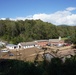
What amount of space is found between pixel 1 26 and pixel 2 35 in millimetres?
2331

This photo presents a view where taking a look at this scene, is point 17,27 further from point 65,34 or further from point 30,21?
point 65,34

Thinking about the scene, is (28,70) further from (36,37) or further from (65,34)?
(65,34)

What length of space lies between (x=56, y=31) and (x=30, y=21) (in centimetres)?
816

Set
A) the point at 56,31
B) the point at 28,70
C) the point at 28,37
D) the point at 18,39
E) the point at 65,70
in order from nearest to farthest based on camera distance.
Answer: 1. the point at 65,70
2. the point at 28,70
3. the point at 18,39
4. the point at 28,37
5. the point at 56,31

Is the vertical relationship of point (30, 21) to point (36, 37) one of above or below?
above

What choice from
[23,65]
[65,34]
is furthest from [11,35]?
[23,65]

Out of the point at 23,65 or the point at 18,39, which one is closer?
the point at 23,65

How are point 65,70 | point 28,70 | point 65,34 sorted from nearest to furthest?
point 65,70, point 28,70, point 65,34

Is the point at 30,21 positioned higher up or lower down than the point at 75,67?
higher up

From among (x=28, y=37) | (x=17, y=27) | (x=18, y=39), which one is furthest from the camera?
(x=17, y=27)

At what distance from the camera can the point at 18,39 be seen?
142ft

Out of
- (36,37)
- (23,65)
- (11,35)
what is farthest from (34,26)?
(23,65)

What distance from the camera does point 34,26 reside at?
5397 centimetres

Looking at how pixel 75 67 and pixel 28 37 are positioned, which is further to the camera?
pixel 28 37
